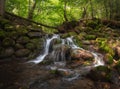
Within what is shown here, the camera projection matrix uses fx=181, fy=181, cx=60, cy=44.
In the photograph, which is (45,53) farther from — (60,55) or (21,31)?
(21,31)

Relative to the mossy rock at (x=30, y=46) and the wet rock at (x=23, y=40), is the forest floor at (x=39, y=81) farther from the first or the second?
the wet rock at (x=23, y=40)

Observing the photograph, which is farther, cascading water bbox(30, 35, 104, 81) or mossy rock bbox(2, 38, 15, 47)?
mossy rock bbox(2, 38, 15, 47)

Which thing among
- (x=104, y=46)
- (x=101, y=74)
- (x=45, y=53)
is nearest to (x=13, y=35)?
(x=45, y=53)

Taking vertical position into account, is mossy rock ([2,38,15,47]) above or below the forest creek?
above

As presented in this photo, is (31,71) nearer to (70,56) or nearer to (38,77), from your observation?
(38,77)

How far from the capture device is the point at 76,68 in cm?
1030

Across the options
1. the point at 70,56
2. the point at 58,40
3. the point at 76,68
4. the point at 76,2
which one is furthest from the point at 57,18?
the point at 76,68

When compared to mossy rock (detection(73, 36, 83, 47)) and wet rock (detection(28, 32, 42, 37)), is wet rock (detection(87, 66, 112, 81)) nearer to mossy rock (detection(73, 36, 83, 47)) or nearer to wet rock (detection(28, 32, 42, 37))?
mossy rock (detection(73, 36, 83, 47))

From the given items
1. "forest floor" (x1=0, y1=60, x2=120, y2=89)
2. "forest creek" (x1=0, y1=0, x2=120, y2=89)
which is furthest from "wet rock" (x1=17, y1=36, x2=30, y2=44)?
"forest floor" (x1=0, y1=60, x2=120, y2=89)

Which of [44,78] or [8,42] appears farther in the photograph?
[8,42]

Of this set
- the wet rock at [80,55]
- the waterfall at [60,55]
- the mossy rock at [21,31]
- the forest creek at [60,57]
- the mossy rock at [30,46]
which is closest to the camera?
the forest creek at [60,57]

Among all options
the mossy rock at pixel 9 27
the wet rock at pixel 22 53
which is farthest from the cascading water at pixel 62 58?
the mossy rock at pixel 9 27

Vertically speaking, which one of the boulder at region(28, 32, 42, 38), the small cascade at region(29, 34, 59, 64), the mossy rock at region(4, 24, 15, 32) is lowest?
the small cascade at region(29, 34, 59, 64)

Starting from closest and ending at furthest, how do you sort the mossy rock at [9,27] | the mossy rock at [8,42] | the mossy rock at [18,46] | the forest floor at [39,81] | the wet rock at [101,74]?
the forest floor at [39,81], the wet rock at [101,74], the mossy rock at [8,42], the mossy rock at [18,46], the mossy rock at [9,27]
